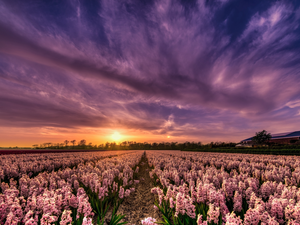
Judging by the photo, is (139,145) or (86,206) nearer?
(86,206)

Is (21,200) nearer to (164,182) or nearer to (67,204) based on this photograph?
(67,204)

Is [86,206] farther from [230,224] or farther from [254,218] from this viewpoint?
[254,218]

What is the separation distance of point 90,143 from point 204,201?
536 ft

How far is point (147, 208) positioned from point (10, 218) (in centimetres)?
576

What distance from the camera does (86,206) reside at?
351 cm

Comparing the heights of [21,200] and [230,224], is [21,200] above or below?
below

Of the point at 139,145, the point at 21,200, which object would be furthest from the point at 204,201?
the point at 139,145

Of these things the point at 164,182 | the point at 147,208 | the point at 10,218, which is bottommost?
the point at 147,208

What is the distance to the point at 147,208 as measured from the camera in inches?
276

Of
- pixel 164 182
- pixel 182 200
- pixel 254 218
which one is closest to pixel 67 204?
pixel 182 200

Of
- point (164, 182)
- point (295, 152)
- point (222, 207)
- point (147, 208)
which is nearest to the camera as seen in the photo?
point (222, 207)

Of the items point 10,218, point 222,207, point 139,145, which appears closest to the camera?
point 10,218

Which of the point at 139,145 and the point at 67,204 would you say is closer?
the point at 67,204

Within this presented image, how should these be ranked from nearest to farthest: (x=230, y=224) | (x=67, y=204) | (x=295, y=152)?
(x=230, y=224) → (x=67, y=204) → (x=295, y=152)
